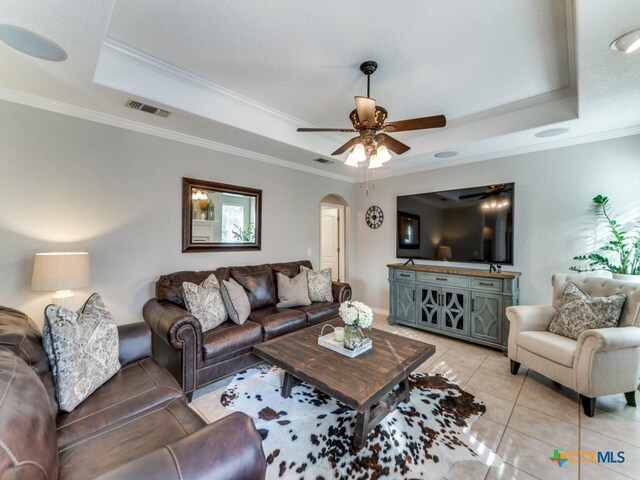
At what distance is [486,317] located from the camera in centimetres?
349

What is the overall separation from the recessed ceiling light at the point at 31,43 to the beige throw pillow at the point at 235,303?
216cm

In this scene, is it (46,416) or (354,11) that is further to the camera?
(354,11)

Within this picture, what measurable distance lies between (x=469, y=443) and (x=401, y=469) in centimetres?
57

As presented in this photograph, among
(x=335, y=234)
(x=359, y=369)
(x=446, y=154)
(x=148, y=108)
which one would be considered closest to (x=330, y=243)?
(x=335, y=234)

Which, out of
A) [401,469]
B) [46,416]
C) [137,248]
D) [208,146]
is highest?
[208,146]

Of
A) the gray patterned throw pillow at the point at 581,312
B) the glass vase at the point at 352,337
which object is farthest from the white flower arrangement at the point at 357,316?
the gray patterned throw pillow at the point at 581,312

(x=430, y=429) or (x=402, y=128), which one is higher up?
(x=402, y=128)

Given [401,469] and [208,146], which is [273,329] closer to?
[401,469]

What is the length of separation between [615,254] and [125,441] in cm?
455

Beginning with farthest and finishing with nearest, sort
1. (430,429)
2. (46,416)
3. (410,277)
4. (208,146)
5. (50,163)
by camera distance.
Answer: (410,277) → (208,146) → (50,163) → (430,429) → (46,416)

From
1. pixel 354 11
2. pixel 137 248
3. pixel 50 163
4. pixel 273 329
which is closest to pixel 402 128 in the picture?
pixel 354 11

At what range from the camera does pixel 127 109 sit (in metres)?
2.57

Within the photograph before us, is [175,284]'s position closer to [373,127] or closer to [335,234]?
[373,127]

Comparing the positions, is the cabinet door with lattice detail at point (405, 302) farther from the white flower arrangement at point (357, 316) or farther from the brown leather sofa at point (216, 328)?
the white flower arrangement at point (357, 316)
